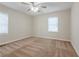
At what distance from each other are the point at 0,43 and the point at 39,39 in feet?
5.95

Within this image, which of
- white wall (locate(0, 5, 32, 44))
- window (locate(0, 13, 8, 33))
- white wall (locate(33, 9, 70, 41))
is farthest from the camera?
white wall (locate(33, 9, 70, 41))

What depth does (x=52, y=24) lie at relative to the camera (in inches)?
152

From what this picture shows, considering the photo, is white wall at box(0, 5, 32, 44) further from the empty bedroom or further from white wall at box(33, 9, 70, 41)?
white wall at box(33, 9, 70, 41)

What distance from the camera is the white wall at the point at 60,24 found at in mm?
4141

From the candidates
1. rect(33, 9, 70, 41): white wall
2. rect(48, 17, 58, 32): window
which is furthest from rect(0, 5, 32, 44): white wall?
rect(48, 17, 58, 32): window

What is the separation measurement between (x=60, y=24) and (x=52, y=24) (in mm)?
479

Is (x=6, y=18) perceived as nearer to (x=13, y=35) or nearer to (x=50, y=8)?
(x=13, y=35)

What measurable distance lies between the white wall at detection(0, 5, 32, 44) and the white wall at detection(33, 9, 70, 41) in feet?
1.17

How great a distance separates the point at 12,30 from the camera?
13.4 ft

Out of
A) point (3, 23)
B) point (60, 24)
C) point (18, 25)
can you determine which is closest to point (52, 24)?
point (60, 24)

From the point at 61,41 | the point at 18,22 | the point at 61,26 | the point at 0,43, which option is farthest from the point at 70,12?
the point at 0,43

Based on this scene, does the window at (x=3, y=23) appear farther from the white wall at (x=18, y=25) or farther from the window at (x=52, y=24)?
the window at (x=52, y=24)

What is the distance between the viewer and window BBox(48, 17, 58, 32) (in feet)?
12.6

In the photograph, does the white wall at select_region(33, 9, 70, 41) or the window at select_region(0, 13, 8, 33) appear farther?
the white wall at select_region(33, 9, 70, 41)
